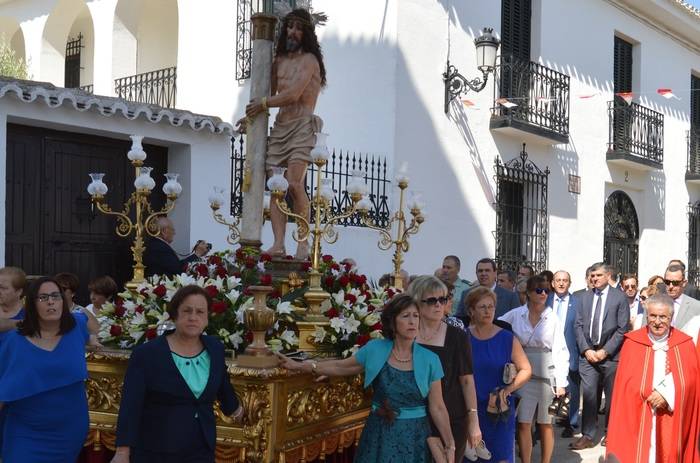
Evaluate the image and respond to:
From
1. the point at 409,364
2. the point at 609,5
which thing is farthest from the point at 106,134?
the point at 609,5

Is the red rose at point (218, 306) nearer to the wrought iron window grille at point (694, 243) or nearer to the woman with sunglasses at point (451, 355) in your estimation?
the woman with sunglasses at point (451, 355)

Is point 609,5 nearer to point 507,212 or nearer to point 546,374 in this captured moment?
point 507,212

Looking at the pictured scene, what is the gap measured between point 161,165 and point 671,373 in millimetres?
6482

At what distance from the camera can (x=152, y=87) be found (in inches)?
577

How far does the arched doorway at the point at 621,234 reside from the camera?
16594 mm

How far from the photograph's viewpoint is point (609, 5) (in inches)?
627

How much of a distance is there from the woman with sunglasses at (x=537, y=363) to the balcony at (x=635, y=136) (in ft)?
32.9

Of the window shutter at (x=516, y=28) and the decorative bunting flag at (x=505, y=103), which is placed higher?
the window shutter at (x=516, y=28)

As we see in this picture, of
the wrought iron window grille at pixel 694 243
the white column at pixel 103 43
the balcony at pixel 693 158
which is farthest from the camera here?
the wrought iron window grille at pixel 694 243

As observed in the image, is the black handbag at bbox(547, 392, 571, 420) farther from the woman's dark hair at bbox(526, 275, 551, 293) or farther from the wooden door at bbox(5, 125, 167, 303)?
the wooden door at bbox(5, 125, 167, 303)

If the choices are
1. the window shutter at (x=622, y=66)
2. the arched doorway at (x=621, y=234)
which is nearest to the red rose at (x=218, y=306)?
the arched doorway at (x=621, y=234)

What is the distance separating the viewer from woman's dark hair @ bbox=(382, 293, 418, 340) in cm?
427

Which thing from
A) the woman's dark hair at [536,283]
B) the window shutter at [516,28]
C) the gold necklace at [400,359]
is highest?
the window shutter at [516,28]

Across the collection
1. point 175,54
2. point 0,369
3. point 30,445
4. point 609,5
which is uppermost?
point 609,5
